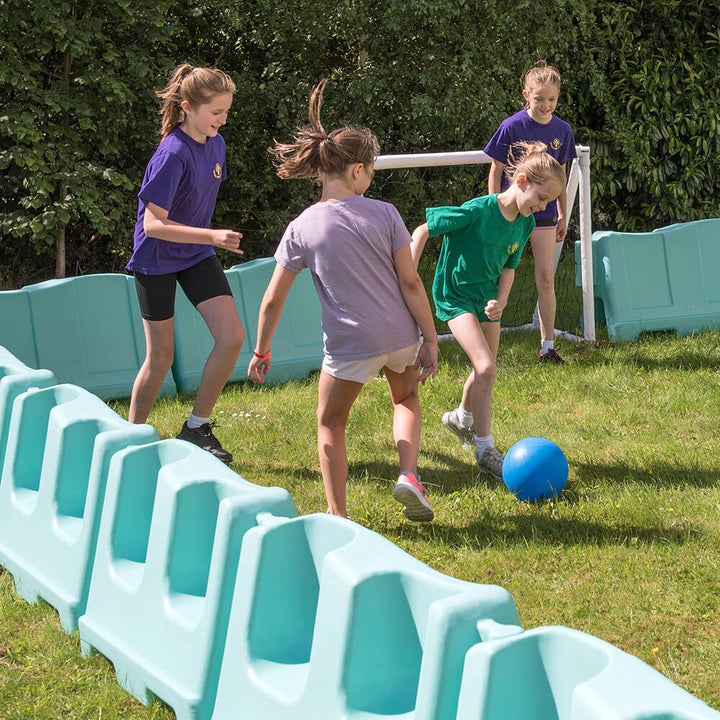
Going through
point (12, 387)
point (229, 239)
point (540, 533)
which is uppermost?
point (229, 239)

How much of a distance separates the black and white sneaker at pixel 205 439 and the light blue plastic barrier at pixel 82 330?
1572 millimetres

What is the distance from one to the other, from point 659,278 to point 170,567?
5678 millimetres

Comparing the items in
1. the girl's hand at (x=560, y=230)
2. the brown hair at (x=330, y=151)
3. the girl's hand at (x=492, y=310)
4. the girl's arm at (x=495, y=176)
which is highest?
the brown hair at (x=330, y=151)

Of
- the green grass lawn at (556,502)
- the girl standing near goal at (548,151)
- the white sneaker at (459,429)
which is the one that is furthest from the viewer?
the girl standing near goal at (548,151)

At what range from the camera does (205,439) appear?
5508mm

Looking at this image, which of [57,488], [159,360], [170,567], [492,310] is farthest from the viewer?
[159,360]

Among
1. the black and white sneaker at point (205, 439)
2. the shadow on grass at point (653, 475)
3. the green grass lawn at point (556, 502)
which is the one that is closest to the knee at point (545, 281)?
the green grass lawn at point (556, 502)

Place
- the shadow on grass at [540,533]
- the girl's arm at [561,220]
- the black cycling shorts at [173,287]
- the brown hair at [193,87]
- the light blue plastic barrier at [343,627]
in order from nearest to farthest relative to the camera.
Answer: the light blue plastic barrier at [343,627] < the shadow on grass at [540,533] < the brown hair at [193,87] < the black cycling shorts at [173,287] < the girl's arm at [561,220]

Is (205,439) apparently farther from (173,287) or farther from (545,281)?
(545,281)

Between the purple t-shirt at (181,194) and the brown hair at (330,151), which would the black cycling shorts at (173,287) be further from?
the brown hair at (330,151)

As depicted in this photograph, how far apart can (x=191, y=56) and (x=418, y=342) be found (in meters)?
6.92

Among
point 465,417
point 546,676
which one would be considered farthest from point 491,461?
point 546,676

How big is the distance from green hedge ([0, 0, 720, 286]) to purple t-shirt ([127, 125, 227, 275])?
3.48 meters

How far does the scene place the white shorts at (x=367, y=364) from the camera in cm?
430
